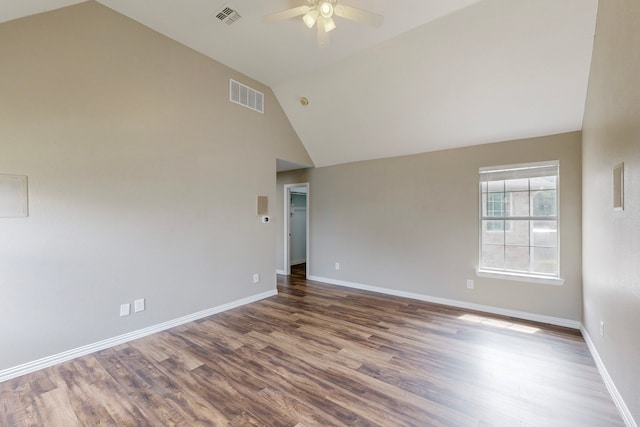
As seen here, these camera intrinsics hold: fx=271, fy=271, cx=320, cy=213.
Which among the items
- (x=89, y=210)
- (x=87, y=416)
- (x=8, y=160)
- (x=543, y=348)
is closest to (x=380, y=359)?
(x=543, y=348)

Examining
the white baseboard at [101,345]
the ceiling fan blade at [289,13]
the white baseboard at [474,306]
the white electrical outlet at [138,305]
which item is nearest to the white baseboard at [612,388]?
the white baseboard at [474,306]

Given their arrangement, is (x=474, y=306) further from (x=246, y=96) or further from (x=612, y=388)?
(x=246, y=96)

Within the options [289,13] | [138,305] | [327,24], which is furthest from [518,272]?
[138,305]

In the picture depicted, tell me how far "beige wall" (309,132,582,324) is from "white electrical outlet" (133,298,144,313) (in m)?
3.27

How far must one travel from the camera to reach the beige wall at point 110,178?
7.70 feet

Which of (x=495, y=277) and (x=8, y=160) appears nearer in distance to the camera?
(x=8, y=160)

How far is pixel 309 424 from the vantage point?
5.87ft

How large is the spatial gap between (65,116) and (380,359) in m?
3.77

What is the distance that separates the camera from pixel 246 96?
4156 millimetres

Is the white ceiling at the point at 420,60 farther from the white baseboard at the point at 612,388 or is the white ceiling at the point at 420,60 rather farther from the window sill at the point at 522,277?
the white baseboard at the point at 612,388

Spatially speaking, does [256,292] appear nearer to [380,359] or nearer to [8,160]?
[380,359]

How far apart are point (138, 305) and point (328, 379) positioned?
2290 millimetres

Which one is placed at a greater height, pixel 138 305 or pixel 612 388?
pixel 138 305

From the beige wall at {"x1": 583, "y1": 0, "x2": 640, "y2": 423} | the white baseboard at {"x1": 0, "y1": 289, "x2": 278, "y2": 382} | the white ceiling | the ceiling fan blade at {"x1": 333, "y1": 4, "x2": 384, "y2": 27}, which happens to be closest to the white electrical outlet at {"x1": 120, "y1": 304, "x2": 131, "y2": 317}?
the white baseboard at {"x1": 0, "y1": 289, "x2": 278, "y2": 382}
